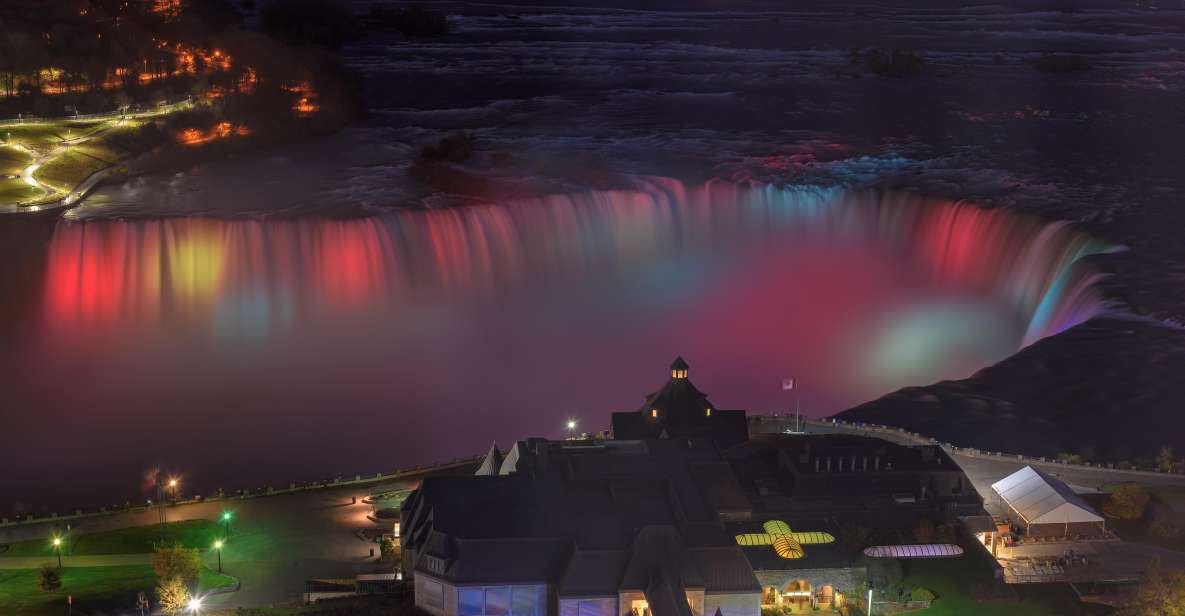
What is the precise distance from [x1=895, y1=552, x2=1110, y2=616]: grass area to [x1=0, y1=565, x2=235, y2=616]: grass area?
41.9 feet

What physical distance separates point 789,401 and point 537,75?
47040 mm

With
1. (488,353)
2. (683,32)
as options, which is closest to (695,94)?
(683,32)

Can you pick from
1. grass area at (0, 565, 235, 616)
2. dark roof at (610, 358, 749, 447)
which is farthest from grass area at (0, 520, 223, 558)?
dark roof at (610, 358, 749, 447)

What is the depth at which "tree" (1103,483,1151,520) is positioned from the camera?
3331 cm

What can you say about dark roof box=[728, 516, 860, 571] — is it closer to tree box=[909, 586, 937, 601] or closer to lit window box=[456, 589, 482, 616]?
tree box=[909, 586, 937, 601]

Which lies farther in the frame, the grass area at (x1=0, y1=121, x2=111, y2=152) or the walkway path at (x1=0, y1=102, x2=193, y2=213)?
the grass area at (x1=0, y1=121, x2=111, y2=152)

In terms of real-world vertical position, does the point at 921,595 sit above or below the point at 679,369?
below

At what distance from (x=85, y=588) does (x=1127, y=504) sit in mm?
20477

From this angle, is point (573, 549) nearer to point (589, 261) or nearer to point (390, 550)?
point (390, 550)

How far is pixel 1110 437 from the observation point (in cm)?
4066

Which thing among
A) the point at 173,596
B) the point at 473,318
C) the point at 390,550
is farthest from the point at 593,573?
the point at 473,318

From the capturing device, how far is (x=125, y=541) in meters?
32.5

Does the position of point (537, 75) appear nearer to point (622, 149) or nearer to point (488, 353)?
point (622, 149)

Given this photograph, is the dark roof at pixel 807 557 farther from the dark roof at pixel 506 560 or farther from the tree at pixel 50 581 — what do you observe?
the tree at pixel 50 581
